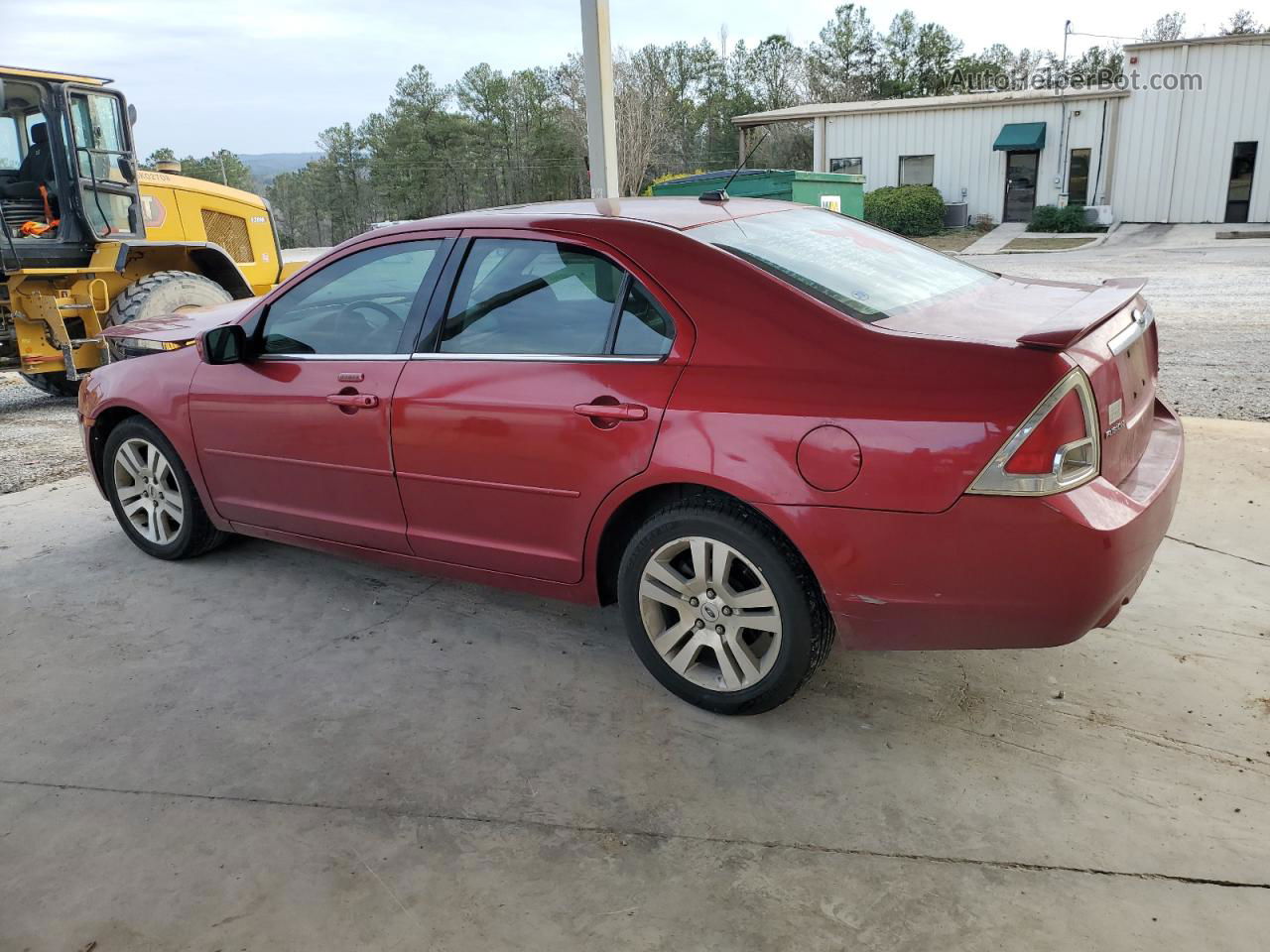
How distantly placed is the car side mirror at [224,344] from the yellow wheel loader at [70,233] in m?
5.04

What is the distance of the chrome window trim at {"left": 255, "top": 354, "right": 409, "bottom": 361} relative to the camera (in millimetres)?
3514

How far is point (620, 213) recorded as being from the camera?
10.8 feet

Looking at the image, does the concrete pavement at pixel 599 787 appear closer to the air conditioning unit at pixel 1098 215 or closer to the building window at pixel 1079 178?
the air conditioning unit at pixel 1098 215

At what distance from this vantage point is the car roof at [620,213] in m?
3.24

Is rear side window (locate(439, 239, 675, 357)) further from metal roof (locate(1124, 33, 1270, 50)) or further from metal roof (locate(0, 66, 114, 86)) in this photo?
metal roof (locate(1124, 33, 1270, 50))

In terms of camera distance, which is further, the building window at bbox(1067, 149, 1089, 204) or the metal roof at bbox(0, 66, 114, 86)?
the building window at bbox(1067, 149, 1089, 204)

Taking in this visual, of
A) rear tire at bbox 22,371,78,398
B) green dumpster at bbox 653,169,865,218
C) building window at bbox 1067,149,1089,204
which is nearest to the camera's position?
rear tire at bbox 22,371,78,398

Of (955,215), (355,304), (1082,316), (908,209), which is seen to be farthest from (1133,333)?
(955,215)

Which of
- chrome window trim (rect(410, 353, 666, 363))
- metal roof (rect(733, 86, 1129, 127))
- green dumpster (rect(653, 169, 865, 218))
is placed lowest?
chrome window trim (rect(410, 353, 666, 363))

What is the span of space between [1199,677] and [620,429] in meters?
2.07

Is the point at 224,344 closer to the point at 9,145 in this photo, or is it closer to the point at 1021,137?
the point at 9,145

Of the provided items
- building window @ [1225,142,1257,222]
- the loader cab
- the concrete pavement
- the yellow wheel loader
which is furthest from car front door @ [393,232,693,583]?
building window @ [1225,142,1257,222]

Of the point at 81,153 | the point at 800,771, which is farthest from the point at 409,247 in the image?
the point at 81,153

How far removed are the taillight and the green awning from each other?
27880 mm
